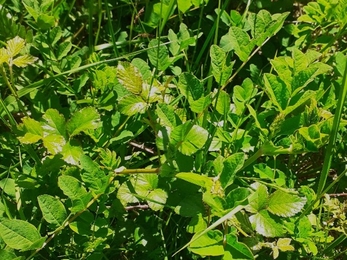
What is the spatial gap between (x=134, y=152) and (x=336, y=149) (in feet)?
1.85

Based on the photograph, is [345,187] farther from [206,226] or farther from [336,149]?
[206,226]

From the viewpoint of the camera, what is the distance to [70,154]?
1.31 meters

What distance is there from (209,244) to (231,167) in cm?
17

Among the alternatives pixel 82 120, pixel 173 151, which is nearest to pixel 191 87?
pixel 173 151

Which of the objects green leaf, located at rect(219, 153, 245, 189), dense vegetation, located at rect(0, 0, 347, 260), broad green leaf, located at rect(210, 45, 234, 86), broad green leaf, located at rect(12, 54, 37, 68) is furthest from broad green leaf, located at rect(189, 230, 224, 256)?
broad green leaf, located at rect(12, 54, 37, 68)

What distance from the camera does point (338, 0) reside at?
61.2 inches

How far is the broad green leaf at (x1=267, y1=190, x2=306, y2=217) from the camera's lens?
4.02ft

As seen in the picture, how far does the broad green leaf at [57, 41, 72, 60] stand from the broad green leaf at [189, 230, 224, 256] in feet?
2.19

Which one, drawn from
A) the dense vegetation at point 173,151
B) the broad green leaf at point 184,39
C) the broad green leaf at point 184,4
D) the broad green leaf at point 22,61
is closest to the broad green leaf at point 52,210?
the dense vegetation at point 173,151

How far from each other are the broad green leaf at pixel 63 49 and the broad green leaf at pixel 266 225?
70 cm

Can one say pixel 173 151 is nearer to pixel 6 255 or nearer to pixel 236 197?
pixel 236 197

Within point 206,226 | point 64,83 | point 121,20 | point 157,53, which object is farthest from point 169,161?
point 121,20

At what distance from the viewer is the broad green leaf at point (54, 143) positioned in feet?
4.22

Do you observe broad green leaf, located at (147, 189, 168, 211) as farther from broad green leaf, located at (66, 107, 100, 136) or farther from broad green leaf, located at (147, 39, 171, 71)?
broad green leaf, located at (147, 39, 171, 71)
